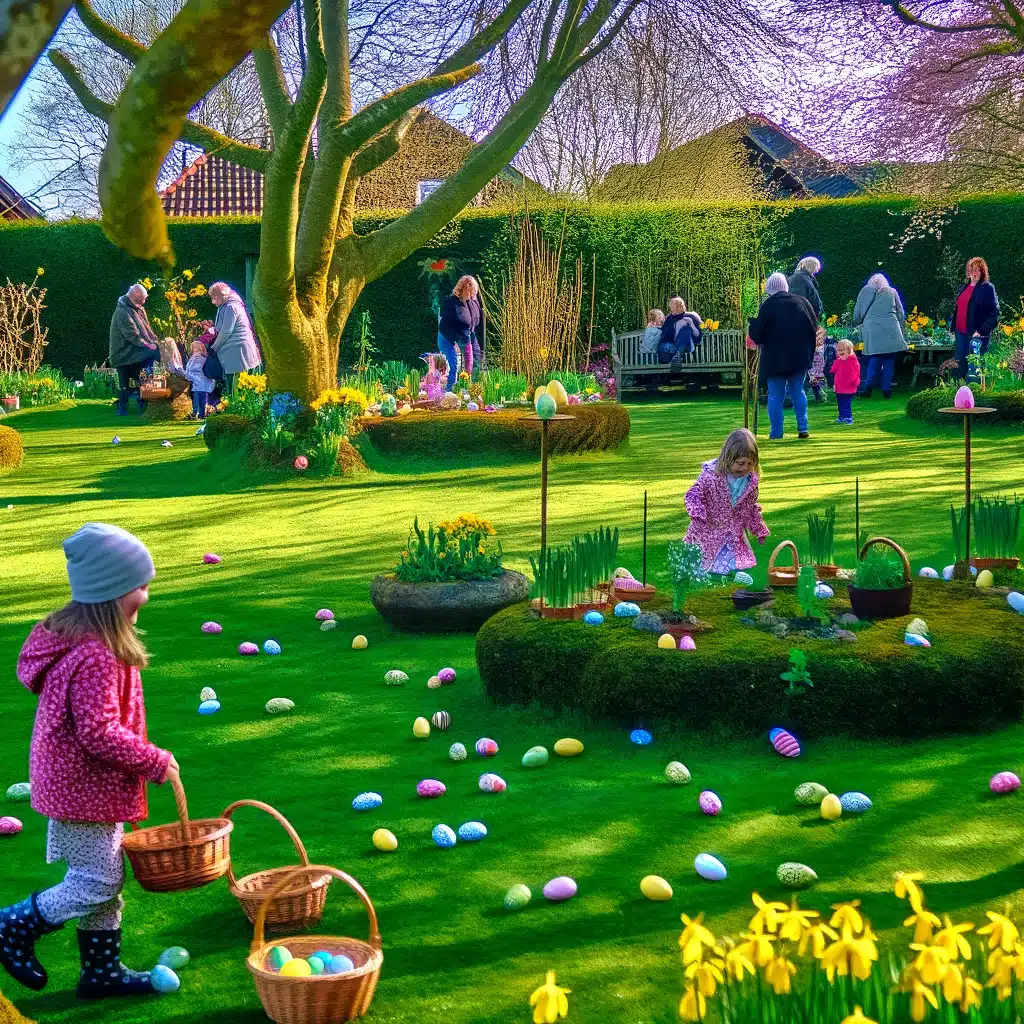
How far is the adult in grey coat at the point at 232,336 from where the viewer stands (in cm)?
1658

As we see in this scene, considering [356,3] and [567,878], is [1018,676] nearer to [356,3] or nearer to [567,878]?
[567,878]

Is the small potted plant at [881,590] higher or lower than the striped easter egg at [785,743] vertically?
higher

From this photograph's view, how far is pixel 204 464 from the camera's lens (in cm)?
1352

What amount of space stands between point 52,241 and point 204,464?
474 inches

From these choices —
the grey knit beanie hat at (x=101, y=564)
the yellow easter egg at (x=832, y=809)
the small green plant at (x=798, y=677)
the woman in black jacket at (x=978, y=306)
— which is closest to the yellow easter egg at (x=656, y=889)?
the yellow easter egg at (x=832, y=809)

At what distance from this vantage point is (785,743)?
15.8 ft

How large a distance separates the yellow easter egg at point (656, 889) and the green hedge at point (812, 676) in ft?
4.38

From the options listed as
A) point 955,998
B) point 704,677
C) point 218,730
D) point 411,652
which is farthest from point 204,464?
point 955,998

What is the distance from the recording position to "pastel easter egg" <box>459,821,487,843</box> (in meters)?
4.24

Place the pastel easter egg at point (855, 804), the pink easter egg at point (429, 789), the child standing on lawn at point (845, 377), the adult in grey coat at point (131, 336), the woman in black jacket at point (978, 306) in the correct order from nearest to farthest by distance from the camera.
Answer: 1. the pastel easter egg at point (855, 804)
2. the pink easter egg at point (429, 789)
3. the child standing on lawn at point (845, 377)
4. the woman in black jacket at point (978, 306)
5. the adult in grey coat at point (131, 336)

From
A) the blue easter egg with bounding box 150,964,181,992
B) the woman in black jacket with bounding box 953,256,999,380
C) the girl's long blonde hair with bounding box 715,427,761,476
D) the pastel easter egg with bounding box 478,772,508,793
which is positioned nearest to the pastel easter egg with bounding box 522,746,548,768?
the pastel easter egg with bounding box 478,772,508,793

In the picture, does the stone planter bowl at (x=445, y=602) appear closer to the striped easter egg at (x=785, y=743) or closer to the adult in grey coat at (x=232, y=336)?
the striped easter egg at (x=785, y=743)

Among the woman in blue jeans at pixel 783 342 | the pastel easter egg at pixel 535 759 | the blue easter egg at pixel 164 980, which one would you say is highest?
the woman in blue jeans at pixel 783 342

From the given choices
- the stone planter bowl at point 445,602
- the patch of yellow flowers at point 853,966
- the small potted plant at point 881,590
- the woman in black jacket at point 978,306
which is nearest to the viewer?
the patch of yellow flowers at point 853,966
